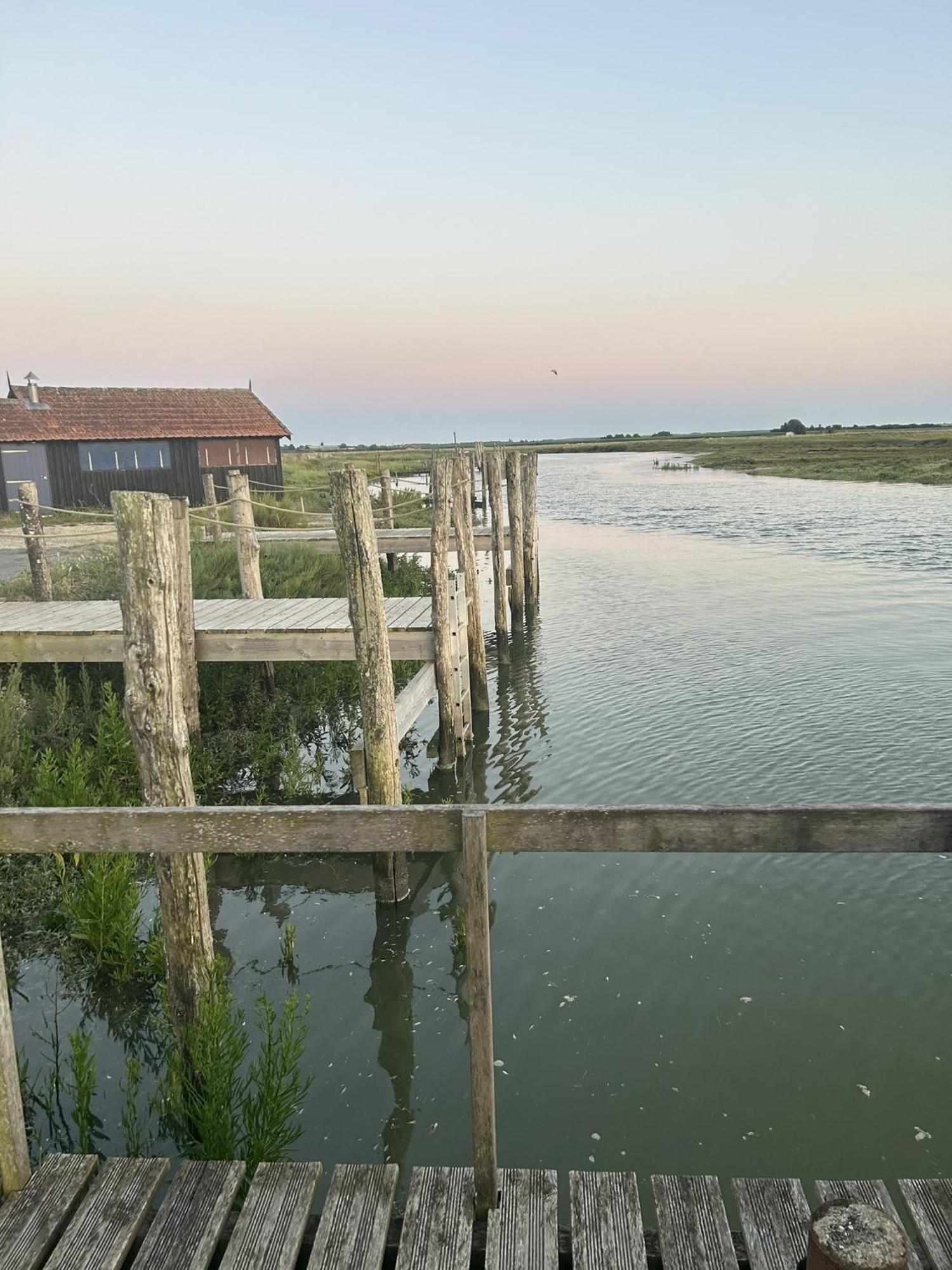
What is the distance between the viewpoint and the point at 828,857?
732 centimetres

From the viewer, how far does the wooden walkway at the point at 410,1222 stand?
111 inches

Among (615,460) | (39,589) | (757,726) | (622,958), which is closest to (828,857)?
(622,958)

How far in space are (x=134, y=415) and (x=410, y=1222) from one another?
27.1 m

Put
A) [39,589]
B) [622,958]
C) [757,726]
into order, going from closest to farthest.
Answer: [622,958]
[757,726]
[39,589]

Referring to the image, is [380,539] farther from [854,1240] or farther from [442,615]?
[854,1240]

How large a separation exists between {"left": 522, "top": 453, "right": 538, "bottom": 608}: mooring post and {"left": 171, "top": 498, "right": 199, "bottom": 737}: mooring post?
9.54 m

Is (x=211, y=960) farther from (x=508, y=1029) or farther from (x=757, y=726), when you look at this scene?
(x=757, y=726)

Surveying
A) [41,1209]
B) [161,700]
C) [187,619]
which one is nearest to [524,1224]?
[41,1209]

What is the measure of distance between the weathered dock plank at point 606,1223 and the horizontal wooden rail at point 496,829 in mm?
1246

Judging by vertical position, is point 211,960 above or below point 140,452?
below

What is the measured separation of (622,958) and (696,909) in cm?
90

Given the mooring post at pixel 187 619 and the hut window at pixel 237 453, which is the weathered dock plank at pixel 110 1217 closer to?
the mooring post at pixel 187 619

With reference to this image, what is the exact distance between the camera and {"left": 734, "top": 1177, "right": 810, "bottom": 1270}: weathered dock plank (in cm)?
278

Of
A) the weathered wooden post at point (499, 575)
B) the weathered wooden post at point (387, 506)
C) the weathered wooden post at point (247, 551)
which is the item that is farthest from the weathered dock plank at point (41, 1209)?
the weathered wooden post at point (387, 506)
